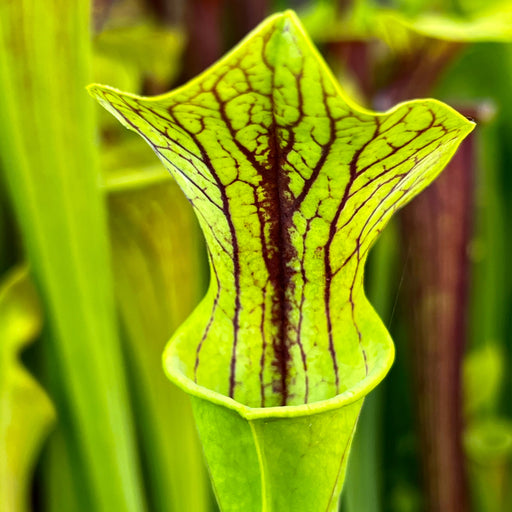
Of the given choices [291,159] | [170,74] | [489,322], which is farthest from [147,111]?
[489,322]

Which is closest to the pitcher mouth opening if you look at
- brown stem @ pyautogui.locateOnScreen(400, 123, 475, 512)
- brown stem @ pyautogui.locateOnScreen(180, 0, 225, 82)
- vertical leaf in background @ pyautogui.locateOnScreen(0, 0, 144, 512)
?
vertical leaf in background @ pyautogui.locateOnScreen(0, 0, 144, 512)

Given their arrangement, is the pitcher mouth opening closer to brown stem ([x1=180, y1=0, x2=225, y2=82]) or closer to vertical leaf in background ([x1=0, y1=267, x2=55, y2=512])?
vertical leaf in background ([x1=0, y1=267, x2=55, y2=512])

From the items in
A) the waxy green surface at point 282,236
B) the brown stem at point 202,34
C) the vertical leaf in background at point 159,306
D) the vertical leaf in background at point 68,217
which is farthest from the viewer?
the brown stem at point 202,34

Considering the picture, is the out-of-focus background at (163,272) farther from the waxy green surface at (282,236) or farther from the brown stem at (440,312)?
the waxy green surface at (282,236)

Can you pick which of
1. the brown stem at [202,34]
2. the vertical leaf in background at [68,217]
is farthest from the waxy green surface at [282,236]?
the brown stem at [202,34]

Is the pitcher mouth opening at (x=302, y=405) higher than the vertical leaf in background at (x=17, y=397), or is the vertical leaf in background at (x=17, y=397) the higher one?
the pitcher mouth opening at (x=302, y=405)

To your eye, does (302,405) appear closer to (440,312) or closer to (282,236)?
(282,236)

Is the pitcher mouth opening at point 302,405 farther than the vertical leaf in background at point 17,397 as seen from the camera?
No

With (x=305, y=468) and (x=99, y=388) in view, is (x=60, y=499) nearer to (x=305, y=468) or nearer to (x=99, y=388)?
(x=99, y=388)
